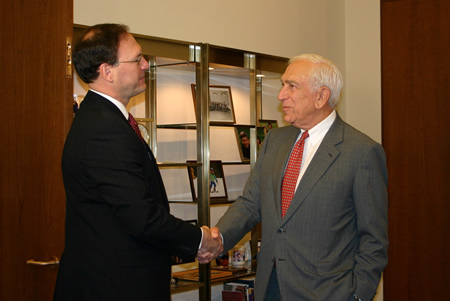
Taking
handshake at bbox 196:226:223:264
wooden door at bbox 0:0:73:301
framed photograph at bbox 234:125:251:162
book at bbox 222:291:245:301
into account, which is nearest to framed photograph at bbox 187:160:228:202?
framed photograph at bbox 234:125:251:162

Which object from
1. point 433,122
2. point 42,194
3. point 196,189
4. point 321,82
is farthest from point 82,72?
point 433,122

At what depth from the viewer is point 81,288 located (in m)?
1.94

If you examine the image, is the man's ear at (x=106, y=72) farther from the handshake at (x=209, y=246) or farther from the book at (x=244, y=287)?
the book at (x=244, y=287)

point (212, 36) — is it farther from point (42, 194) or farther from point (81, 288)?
point (81, 288)

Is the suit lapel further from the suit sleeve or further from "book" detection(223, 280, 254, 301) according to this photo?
"book" detection(223, 280, 254, 301)

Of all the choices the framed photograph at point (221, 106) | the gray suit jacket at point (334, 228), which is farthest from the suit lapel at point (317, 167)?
the framed photograph at point (221, 106)

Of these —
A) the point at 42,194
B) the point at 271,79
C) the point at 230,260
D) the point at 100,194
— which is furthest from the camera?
the point at 271,79

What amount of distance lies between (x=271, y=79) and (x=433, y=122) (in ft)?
4.33

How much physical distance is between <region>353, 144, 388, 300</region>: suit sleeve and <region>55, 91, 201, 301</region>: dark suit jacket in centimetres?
82

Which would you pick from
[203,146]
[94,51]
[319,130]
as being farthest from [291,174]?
[203,146]

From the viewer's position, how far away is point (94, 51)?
6.76 feet

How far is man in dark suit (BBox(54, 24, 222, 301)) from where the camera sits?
189 cm

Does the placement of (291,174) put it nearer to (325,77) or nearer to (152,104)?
(325,77)

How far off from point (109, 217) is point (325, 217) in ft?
2.99
